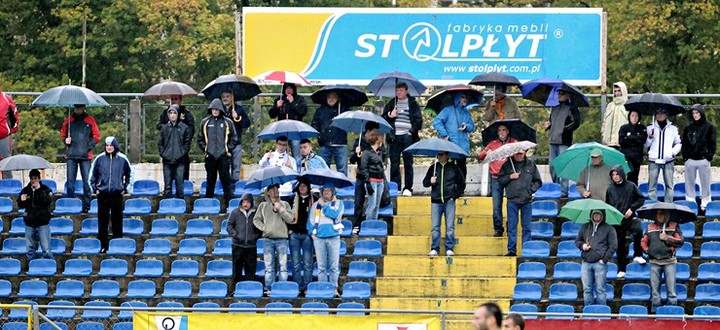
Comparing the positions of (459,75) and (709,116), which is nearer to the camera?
(459,75)

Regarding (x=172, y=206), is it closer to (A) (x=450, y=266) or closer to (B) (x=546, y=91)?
(A) (x=450, y=266)

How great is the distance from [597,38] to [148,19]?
16587 mm

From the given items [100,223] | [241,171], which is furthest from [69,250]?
[241,171]

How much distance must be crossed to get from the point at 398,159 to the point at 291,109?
189 cm

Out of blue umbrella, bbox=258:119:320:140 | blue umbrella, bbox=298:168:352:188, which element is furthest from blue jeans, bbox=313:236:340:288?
blue umbrella, bbox=258:119:320:140

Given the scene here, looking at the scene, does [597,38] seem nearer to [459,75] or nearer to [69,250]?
[459,75]

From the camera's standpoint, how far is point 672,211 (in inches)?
944

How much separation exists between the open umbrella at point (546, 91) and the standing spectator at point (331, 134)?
9.49 ft

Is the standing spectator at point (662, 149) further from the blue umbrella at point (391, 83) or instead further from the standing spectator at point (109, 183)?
the standing spectator at point (109, 183)

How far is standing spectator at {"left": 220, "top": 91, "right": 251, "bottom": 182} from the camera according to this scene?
89.9 ft

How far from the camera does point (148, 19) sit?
42.4 m

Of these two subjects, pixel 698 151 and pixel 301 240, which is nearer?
pixel 301 240

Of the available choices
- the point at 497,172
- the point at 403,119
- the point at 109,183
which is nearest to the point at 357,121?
the point at 403,119

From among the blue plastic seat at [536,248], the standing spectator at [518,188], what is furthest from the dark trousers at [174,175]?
the blue plastic seat at [536,248]
